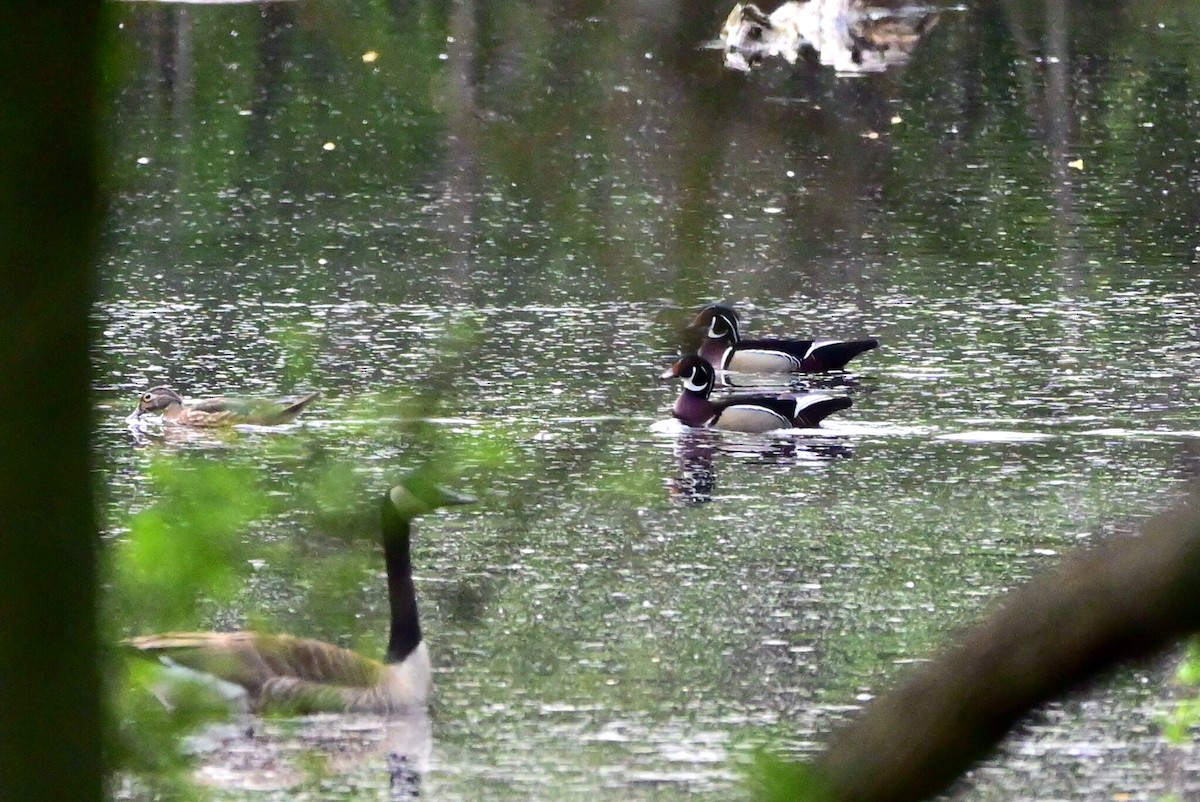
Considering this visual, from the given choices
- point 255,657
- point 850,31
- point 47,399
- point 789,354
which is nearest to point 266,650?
point 255,657

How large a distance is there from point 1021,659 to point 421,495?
3.25 ft

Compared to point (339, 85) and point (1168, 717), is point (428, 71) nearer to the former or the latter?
point (1168, 717)

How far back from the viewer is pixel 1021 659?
1271 mm

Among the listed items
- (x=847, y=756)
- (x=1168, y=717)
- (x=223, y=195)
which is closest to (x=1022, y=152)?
(x=223, y=195)

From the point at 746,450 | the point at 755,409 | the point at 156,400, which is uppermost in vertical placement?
the point at 156,400

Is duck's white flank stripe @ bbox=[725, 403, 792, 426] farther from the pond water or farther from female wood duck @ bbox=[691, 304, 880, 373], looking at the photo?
female wood duck @ bbox=[691, 304, 880, 373]

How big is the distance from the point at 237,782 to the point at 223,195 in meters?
13.9

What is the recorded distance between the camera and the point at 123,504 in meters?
3.02

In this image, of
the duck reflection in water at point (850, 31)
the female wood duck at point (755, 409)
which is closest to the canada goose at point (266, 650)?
the female wood duck at point (755, 409)

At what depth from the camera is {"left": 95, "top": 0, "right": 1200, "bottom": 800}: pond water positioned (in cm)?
207

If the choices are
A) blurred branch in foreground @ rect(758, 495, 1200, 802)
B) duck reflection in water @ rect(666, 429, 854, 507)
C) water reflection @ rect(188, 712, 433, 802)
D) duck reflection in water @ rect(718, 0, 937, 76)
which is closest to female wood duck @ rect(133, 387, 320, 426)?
duck reflection in water @ rect(666, 429, 854, 507)

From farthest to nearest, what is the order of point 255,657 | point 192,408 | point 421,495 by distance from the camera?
point 192,408 < point 255,657 < point 421,495

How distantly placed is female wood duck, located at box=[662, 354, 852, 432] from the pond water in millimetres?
153

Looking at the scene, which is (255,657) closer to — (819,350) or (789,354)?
(819,350)
